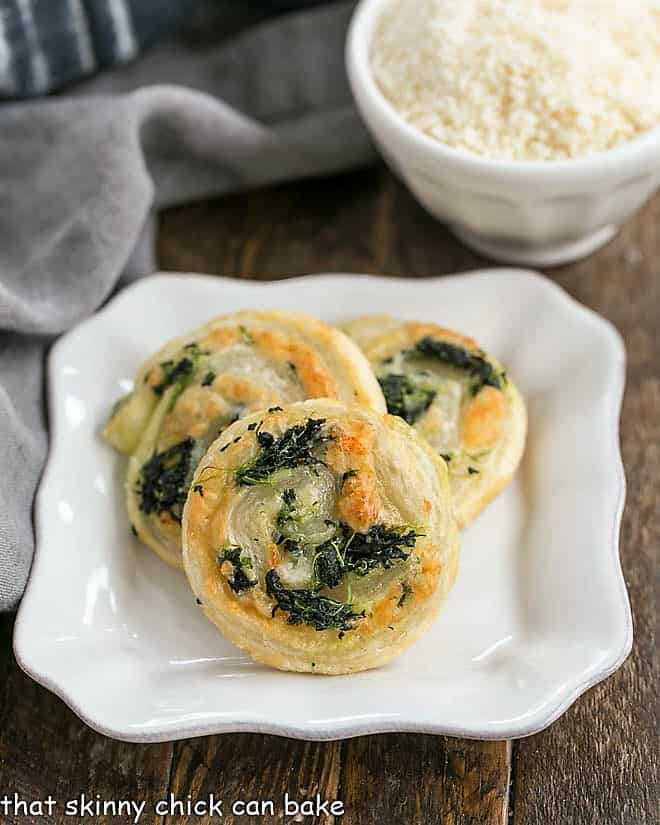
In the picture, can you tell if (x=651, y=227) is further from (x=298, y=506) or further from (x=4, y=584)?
(x=4, y=584)

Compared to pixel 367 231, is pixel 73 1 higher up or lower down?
higher up

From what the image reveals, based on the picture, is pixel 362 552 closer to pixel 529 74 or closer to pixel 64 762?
pixel 64 762

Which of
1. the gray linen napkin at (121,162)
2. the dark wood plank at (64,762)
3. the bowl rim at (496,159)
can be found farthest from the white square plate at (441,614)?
the bowl rim at (496,159)

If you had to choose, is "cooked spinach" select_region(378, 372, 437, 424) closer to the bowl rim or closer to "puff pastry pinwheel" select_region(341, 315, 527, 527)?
"puff pastry pinwheel" select_region(341, 315, 527, 527)

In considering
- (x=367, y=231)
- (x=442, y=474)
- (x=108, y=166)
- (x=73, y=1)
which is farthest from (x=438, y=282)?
(x=73, y=1)

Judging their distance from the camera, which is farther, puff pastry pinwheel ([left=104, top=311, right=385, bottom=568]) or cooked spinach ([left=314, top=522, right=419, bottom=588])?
puff pastry pinwheel ([left=104, top=311, right=385, bottom=568])

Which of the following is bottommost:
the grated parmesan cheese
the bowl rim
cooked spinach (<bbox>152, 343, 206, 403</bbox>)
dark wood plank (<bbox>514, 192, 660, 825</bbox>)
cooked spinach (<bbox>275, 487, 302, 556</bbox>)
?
dark wood plank (<bbox>514, 192, 660, 825</bbox>)

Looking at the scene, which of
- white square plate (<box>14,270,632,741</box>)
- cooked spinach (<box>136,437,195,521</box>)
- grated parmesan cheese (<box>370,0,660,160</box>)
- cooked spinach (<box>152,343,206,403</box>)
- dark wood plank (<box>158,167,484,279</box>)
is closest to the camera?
white square plate (<box>14,270,632,741</box>)

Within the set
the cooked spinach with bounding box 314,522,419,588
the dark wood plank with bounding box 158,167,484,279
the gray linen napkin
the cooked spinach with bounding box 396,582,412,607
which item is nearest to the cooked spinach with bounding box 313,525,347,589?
the cooked spinach with bounding box 314,522,419,588
